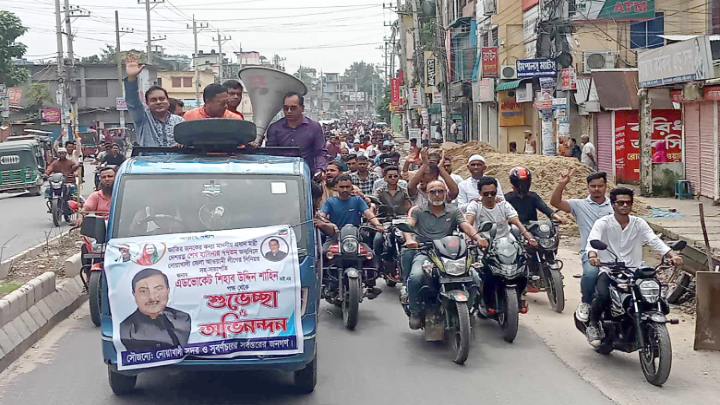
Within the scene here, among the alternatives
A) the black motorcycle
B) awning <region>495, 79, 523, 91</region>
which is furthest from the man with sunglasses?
awning <region>495, 79, 523, 91</region>

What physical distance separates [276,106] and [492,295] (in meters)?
3.36

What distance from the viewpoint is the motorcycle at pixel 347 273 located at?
9148 millimetres

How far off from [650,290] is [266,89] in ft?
16.7

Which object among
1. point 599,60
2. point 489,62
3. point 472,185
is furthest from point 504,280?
point 489,62

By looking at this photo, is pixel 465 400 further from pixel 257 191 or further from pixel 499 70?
pixel 499 70

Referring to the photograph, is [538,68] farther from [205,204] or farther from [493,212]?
[205,204]

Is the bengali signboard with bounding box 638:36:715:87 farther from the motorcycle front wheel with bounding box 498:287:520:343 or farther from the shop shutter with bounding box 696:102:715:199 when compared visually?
the motorcycle front wheel with bounding box 498:287:520:343

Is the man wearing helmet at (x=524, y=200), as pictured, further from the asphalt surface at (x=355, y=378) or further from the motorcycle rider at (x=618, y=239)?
the motorcycle rider at (x=618, y=239)

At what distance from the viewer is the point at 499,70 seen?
135ft

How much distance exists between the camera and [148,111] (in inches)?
352

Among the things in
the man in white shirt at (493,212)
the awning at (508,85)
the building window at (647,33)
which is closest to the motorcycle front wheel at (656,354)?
the man in white shirt at (493,212)

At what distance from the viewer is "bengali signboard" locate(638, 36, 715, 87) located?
17.3m

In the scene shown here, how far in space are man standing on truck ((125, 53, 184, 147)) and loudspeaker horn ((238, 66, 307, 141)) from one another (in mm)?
1247

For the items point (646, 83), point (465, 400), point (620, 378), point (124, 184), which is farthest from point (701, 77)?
point (124, 184)
